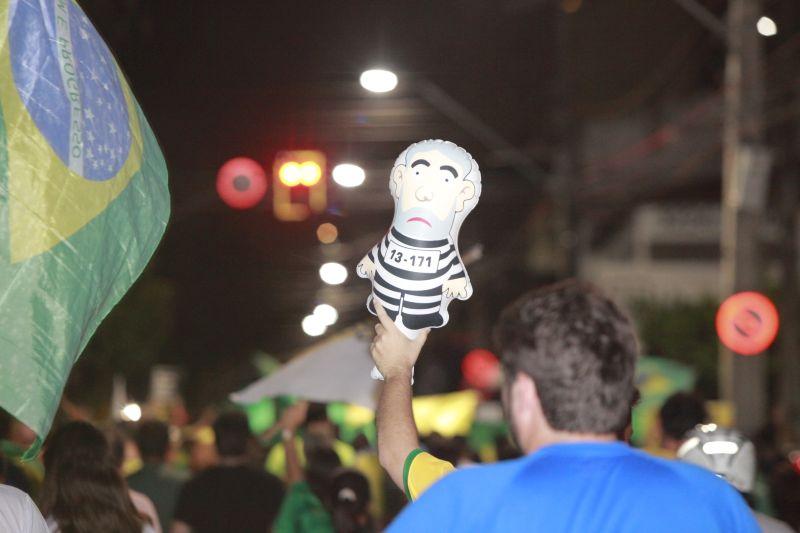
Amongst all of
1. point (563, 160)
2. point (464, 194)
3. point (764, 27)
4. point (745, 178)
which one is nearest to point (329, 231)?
point (563, 160)

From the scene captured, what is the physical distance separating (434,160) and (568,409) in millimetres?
1479

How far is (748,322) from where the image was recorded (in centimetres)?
1398

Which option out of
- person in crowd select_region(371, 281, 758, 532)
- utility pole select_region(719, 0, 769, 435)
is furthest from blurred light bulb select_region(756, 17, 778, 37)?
person in crowd select_region(371, 281, 758, 532)

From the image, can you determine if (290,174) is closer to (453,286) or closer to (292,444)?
(292,444)

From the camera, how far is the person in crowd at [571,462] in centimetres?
246

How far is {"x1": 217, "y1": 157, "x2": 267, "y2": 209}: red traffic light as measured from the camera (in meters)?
14.4

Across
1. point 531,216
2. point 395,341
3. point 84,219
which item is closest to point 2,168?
point 84,219

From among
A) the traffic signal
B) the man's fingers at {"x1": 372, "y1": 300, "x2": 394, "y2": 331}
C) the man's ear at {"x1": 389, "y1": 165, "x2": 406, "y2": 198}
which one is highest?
the traffic signal

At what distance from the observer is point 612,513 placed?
8.02ft

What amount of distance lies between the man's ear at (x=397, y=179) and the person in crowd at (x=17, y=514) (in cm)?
156

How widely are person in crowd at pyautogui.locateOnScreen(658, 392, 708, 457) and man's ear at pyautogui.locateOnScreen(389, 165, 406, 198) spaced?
3.16 metres

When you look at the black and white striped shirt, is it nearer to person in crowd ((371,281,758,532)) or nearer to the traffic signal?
person in crowd ((371,281,758,532))

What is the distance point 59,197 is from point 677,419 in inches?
152

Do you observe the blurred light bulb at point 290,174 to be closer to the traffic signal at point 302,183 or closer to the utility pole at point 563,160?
the traffic signal at point 302,183
